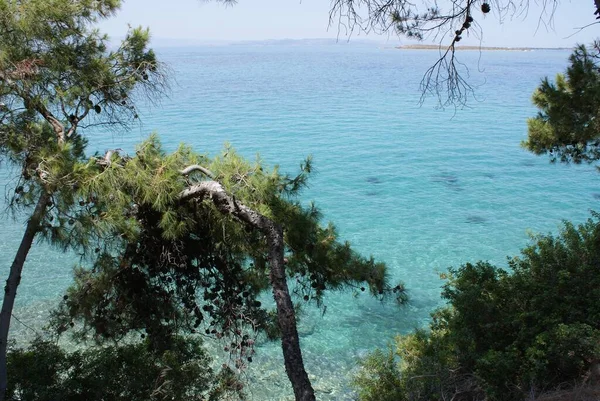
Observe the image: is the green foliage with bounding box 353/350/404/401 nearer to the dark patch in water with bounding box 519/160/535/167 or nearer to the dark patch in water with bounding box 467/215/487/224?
the dark patch in water with bounding box 467/215/487/224

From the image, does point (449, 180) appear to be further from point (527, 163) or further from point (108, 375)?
point (108, 375)

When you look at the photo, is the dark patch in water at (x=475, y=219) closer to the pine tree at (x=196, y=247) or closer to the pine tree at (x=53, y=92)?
the pine tree at (x=196, y=247)

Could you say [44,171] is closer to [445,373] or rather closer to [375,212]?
[445,373]

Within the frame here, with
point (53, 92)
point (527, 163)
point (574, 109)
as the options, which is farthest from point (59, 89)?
point (527, 163)

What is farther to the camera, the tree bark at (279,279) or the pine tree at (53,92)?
the pine tree at (53,92)

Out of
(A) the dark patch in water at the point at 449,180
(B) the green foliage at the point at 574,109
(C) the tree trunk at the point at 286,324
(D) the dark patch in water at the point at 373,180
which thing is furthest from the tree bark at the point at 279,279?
(A) the dark patch in water at the point at 449,180

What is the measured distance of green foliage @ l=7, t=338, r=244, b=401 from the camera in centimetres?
420

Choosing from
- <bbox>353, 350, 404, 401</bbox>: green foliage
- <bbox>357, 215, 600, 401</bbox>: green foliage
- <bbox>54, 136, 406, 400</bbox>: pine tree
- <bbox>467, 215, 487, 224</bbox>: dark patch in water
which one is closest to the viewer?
<bbox>54, 136, 406, 400</bbox>: pine tree

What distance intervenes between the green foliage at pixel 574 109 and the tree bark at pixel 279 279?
12.9 feet

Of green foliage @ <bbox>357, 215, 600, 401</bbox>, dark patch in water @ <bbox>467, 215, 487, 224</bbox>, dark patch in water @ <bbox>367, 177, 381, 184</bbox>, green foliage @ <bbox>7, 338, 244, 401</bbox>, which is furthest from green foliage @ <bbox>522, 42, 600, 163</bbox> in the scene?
dark patch in water @ <bbox>367, 177, 381, 184</bbox>

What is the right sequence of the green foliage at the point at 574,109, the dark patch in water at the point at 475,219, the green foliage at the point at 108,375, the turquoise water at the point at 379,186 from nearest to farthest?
the green foliage at the point at 108,375
the green foliage at the point at 574,109
the turquoise water at the point at 379,186
the dark patch in water at the point at 475,219

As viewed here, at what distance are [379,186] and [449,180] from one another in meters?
2.19

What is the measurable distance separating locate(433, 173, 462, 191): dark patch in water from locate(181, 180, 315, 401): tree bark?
11958 mm

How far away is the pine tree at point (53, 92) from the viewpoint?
3.25m
